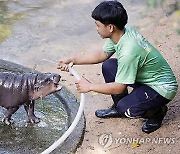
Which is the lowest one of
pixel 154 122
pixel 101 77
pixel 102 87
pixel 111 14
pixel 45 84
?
pixel 101 77

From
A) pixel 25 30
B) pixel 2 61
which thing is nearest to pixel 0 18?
pixel 25 30

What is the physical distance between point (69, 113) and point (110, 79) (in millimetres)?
535

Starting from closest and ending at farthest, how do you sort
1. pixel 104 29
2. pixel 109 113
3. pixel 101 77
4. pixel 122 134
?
1. pixel 104 29
2. pixel 122 134
3. pixel 109 113
4. pixel 101 77

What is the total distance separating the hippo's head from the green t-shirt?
57 centimetres

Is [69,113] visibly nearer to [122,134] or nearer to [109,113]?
[109,113]

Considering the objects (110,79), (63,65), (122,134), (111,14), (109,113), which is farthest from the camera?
(109,113)

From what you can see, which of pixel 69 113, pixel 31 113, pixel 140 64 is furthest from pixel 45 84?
pixel 140 64

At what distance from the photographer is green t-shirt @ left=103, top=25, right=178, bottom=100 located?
3.79m

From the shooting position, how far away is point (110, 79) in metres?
4.44

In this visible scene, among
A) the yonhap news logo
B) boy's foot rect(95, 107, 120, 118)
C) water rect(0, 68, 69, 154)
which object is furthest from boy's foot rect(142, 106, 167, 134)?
water rect(0, 68, 69, 154)

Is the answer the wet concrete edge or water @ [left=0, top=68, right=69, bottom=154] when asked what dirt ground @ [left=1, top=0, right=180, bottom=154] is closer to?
the wet concrete edge

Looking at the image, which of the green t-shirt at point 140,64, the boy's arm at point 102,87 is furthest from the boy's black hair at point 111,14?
the boy's arm at point 102,87

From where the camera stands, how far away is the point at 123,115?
4371mm

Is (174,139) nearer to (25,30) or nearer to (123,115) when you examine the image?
(123,115)
